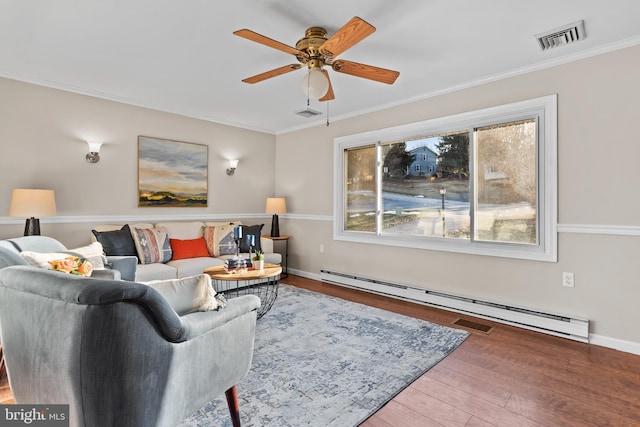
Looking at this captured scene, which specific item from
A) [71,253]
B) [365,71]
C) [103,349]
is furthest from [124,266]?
[365,71]

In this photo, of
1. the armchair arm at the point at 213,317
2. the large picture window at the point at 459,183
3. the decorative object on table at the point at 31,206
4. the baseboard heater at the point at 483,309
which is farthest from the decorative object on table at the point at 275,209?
the armchair arm at the point at 213,317

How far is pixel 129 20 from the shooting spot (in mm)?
2420

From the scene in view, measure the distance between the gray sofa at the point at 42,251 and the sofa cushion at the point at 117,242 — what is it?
0.50m

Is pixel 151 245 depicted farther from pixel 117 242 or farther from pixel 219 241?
pixel 219 241

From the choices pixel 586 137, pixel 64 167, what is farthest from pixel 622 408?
pixel 64 167

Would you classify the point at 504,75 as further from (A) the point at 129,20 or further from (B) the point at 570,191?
(A) the point at 129,20

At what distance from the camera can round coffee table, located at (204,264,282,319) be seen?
3.05 metres

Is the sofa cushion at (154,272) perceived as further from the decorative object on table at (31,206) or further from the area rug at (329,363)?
the area rug at (329,363)

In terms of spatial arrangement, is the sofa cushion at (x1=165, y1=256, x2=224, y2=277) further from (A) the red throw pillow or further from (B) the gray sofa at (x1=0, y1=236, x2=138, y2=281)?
(B) the gray sofa at (x1=0, y1=236, x2=138, y2=281)

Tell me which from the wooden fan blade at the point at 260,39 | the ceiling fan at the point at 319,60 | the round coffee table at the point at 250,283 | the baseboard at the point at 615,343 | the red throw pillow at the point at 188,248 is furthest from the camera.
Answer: the red throw pillow at the point at 188,248

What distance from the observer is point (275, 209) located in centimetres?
545

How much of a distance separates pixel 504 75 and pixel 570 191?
1.32 m

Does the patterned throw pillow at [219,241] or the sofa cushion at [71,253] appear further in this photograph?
the patterned throw pillow at [219,241]

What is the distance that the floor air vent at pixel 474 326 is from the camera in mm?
3178
